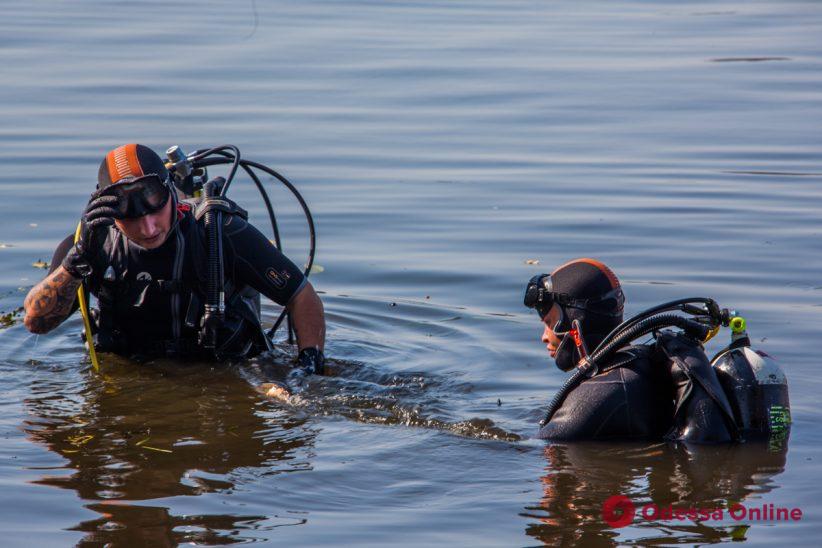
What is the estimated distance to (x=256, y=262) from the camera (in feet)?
19.4

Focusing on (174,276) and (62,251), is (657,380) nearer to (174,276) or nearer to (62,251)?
(174,276)

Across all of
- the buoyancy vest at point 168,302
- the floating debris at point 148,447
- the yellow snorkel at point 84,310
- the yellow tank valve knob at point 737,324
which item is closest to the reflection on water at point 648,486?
the yellow tank valve knob at point 737,324

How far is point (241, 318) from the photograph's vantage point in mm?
6137

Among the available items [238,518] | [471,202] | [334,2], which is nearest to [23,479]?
[238,518]

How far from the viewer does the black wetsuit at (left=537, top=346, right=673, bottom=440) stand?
4703mm

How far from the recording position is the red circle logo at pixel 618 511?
A: 4.37 m

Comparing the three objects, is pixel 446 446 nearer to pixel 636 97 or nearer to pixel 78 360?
pixel 78 360

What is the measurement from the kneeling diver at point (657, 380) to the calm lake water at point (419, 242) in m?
0.14

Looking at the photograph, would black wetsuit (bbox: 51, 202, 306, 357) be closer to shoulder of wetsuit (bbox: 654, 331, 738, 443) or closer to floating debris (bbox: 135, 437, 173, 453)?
floating debris (bbox: 135, 437, 173, 453)

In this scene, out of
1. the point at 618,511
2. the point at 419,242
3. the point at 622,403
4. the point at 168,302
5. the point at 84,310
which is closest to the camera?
the point at 618,511

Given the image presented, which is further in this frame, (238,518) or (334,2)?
(334,2)

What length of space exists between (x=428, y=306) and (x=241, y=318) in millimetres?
1864

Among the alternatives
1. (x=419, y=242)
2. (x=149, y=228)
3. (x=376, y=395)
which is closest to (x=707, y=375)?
(x=376, y=395)

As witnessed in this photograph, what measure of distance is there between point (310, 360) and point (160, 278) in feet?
2.74
